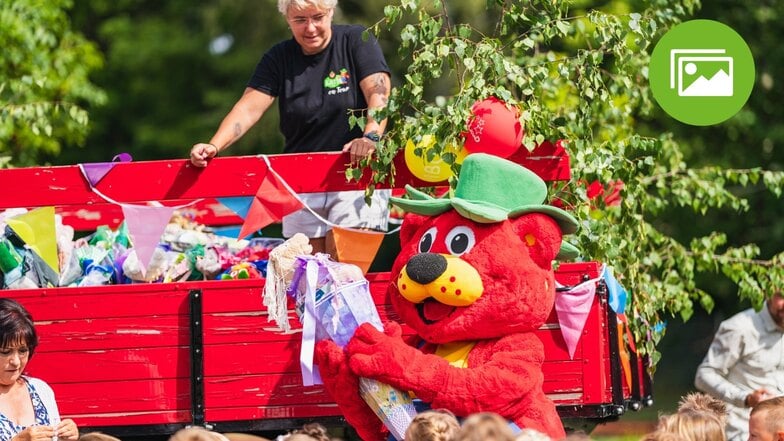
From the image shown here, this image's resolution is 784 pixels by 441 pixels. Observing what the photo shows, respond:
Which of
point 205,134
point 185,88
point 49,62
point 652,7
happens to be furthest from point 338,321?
point 185,88

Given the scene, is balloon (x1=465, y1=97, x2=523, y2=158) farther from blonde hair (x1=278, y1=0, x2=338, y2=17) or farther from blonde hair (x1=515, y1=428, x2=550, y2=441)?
blonde hair (x1=515, y1=428, x2=550, y2=441)

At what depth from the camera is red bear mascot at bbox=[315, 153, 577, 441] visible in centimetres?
495

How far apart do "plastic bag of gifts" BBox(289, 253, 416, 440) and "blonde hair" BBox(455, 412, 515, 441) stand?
105cm

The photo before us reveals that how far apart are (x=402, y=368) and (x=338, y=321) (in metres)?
0.34

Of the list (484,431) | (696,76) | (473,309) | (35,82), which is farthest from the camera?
(35,82)

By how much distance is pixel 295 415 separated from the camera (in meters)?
5.61

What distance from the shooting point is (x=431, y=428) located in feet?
14.2

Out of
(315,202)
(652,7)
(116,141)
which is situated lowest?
(116,141)

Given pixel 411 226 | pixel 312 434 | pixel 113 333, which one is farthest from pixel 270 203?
pixel 312 434

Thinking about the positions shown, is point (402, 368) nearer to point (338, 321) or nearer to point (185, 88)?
point (338, 321)

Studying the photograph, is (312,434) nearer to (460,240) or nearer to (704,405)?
(460,240)

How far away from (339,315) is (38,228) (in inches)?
63.9

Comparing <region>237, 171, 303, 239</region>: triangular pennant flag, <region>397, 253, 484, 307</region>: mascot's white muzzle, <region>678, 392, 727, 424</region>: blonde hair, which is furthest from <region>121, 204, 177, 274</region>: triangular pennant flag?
<region>678, 392, 727, 424</region>: blonde hair

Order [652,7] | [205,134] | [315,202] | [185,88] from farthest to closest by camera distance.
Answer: [185,88] → [205,134] → [652,7] → [315,202]
